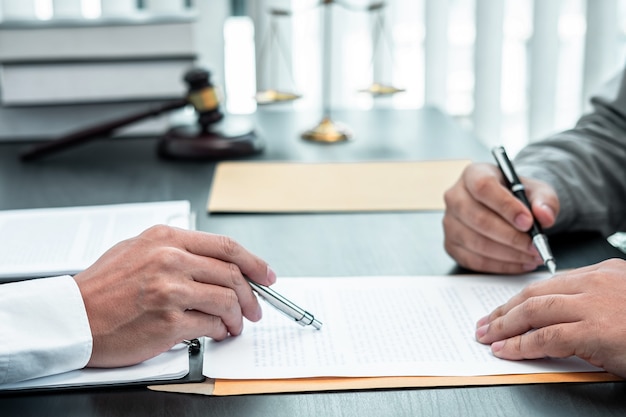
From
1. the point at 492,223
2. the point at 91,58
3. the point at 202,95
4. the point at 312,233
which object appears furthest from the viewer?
the point at 91,58

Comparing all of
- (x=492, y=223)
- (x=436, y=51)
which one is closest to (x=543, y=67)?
(x=436, y=51)

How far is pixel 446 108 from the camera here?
2.37 meters

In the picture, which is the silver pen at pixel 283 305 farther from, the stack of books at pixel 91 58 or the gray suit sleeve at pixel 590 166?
the stack of books at pixel 91 58

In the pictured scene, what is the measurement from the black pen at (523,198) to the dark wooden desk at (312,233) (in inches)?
2.7

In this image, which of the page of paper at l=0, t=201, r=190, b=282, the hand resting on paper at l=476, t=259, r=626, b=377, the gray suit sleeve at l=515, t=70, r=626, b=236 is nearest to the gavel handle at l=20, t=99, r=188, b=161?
the page of paper at l=0, t=201, r=190, b=282

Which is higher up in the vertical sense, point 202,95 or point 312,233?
point 202,95

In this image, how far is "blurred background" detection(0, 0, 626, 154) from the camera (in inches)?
86.0

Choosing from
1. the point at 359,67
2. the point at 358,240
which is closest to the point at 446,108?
the point at 359,67

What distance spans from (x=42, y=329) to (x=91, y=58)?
90 cm

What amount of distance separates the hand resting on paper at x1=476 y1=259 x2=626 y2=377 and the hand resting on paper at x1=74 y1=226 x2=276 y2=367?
0.22 metres

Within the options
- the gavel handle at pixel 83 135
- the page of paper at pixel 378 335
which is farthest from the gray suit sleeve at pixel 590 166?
the gavel handle at pixel 83 135

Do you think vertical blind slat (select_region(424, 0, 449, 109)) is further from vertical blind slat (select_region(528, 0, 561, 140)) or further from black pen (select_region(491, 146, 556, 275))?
black pen (select_region(491, 146, 556, 275))

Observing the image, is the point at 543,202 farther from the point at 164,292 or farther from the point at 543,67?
the point at 543,67

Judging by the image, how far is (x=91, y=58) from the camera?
5.06 feet
